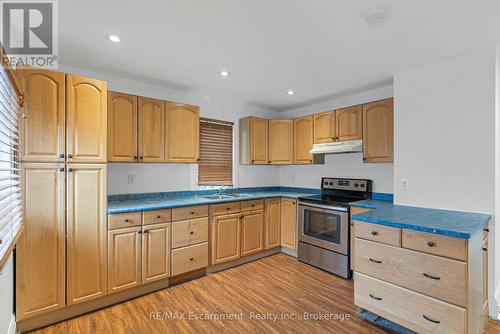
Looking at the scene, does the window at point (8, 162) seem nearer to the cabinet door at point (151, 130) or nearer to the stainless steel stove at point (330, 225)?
the cabinet door at point (151, 130)

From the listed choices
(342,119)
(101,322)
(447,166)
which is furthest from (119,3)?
(447,166)

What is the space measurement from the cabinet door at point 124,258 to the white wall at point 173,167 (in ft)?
2.38

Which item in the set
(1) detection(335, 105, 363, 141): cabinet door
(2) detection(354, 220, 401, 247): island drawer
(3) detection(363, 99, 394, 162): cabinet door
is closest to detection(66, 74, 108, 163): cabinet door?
(2) detection(354, 220, 401, 247): island drawer

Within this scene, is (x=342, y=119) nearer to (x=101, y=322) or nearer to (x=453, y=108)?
(x=453, y=108)

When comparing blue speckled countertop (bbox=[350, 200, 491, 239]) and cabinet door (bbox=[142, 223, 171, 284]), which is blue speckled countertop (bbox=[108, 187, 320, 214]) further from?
blue speckled countertop (bbox=[350, 200, 491, 239])

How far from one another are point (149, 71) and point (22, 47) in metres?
1.08

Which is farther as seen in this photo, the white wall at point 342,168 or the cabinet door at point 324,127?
the cabinet door at point 324,127

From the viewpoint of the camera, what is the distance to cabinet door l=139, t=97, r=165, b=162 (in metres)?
2.87

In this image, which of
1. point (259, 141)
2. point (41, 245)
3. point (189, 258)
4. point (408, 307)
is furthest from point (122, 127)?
point (408, 307)

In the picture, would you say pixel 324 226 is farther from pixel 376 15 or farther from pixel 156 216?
pixel 376 15

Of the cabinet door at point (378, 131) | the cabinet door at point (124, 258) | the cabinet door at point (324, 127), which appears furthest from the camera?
the cabinet door at point (324, 127)

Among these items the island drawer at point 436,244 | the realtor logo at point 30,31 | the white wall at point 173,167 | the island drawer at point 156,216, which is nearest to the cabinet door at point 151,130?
the white wall at point 173,167

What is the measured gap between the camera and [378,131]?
310 cm

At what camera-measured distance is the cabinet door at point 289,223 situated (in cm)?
376
